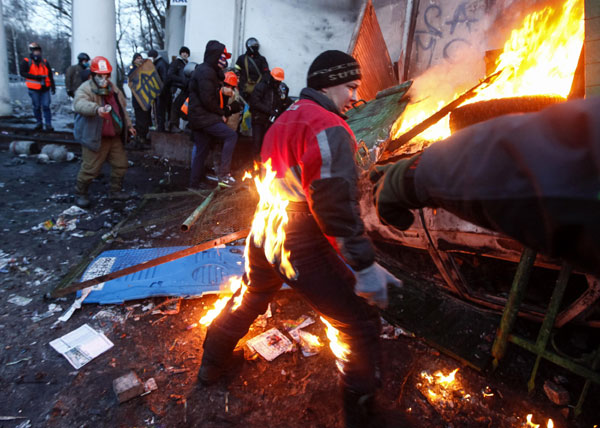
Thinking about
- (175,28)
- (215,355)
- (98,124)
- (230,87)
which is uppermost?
(175,28)

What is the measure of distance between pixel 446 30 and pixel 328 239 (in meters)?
6.75

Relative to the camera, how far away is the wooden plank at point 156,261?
2764mm

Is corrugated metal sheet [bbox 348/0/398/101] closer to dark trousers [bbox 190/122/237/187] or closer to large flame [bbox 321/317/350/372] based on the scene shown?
dark trousers [bbox 190/122/237/187]

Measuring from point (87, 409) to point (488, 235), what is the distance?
2932 mm

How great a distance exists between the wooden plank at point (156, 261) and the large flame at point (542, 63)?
237cm

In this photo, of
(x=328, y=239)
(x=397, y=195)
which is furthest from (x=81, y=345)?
(x=397, y=195)

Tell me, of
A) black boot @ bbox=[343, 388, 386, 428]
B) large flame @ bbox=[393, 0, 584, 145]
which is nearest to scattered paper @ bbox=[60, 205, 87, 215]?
large flame @ bbox=[393, 0, 584, 145]

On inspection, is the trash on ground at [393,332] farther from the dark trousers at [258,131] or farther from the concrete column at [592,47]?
the dark trousers at [258,131]

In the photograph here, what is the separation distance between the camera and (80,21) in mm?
9773

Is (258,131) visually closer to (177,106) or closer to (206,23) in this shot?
(177,106)

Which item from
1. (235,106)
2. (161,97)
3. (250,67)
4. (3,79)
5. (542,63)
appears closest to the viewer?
(542,63)

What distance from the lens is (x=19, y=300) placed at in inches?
126

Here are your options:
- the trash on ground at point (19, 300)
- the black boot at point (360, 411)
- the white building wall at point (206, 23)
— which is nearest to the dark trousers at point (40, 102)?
the white building wall at point (206, 23)

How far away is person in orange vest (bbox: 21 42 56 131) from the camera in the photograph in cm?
959
